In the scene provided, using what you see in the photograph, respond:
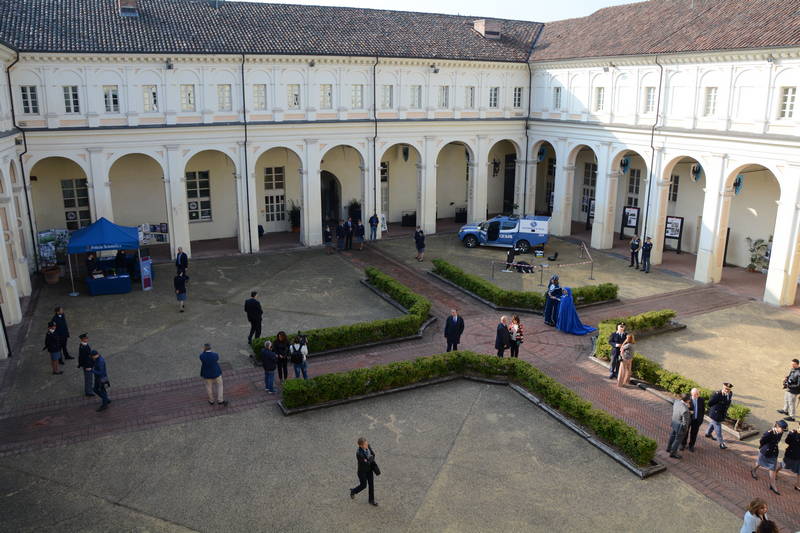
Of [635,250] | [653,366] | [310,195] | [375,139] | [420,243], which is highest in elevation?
[375,139]

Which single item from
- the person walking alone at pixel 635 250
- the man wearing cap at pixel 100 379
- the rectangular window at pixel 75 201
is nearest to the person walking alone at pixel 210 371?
the man wearing cap at pixel 100 379

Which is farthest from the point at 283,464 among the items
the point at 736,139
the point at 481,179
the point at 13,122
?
the point at 481,179

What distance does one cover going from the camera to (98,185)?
26906mm

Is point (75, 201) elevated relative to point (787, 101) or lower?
lower

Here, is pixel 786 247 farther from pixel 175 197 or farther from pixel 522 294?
pixel 175 197

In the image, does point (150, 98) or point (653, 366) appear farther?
point (150, 98)

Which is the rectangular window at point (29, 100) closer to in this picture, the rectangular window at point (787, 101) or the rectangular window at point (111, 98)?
the rectangular window at point (111, 98)

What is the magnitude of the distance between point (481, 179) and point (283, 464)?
83.0 feet

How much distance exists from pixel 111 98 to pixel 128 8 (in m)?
4.35

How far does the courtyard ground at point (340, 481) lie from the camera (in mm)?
11602

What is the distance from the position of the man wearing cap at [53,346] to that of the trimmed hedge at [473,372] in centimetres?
664

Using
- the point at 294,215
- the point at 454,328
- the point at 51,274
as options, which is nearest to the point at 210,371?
the point at 454,328

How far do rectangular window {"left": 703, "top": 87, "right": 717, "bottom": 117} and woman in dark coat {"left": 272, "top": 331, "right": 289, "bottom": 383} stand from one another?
19.6 m

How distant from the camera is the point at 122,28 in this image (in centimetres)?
2706
